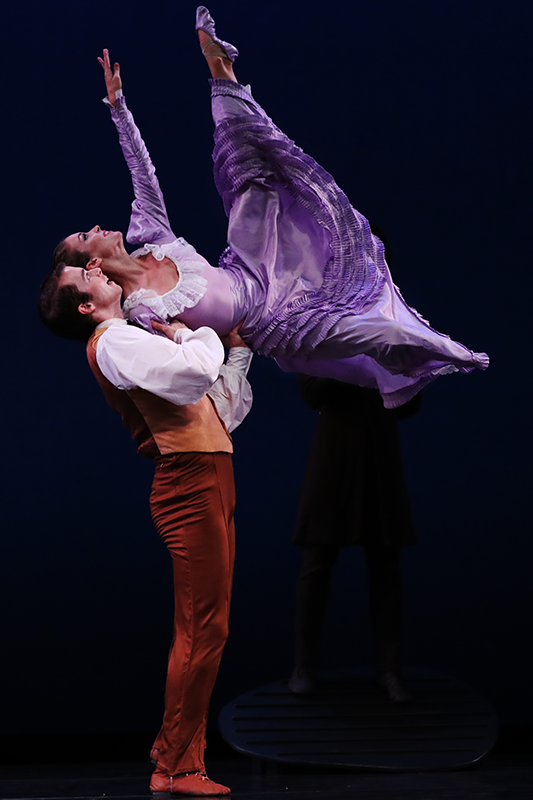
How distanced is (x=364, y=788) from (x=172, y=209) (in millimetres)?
2369

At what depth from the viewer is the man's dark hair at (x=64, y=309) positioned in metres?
2.23

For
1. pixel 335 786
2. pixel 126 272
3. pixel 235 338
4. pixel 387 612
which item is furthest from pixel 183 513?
pixel 387 612

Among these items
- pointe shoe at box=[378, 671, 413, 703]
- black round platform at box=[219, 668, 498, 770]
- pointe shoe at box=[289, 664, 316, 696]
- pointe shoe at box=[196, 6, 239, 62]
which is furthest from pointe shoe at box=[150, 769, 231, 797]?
pointe shoe at box=[196, 6, 239, 62]

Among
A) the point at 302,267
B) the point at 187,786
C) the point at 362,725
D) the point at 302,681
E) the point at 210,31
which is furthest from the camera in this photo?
the point at 302,681

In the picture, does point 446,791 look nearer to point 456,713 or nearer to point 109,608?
point 456,713

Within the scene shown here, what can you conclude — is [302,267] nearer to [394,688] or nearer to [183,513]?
[183,513]

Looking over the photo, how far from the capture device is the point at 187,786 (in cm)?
220

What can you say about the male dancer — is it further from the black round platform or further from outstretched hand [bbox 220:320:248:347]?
the black round platform

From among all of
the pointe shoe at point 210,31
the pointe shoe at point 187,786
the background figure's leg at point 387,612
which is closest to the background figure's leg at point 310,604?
the background figure's leg at point 387,612

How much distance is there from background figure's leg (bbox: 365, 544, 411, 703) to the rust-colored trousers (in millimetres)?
904

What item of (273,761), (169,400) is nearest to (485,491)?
(273,761)

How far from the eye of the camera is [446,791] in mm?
2244

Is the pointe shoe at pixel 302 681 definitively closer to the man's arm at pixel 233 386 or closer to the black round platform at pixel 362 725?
the black round platform at pixel 362 725

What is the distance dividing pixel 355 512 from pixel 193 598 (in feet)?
2.94
